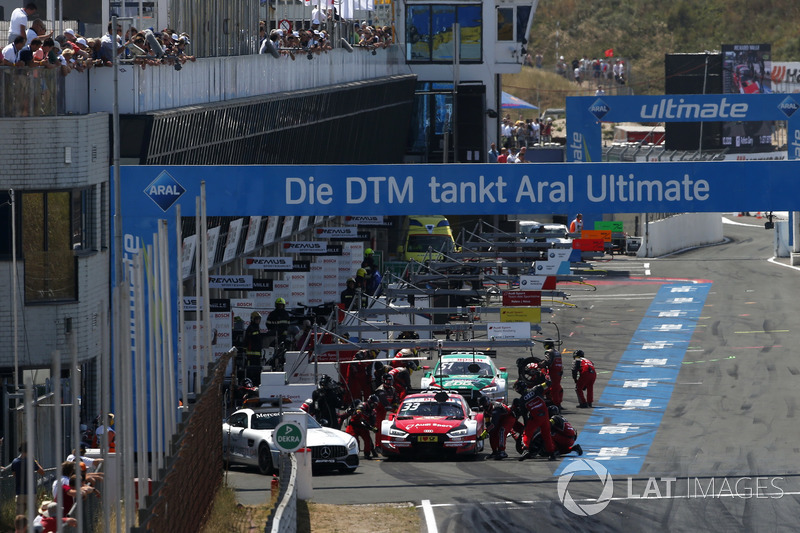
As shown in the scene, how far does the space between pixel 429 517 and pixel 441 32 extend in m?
40.5

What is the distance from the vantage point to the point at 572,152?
4369cm

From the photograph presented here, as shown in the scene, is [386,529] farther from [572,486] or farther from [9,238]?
[9,238]

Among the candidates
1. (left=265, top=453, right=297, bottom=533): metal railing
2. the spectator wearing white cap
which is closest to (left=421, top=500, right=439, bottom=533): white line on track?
(left=265, top=453, right=297, bottom=533): metal railing

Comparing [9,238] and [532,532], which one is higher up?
[9,238]

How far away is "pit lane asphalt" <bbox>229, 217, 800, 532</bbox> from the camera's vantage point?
63.0ft

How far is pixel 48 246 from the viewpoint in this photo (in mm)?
22938

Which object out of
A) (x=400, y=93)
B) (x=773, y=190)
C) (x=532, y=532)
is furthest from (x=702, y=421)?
(x=400, y=93)

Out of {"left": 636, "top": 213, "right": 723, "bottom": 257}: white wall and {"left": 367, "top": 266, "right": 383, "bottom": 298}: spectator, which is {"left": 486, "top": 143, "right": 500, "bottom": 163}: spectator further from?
{"left": 367, "top": 266, "right": 383, "bottom": 298}: spectator

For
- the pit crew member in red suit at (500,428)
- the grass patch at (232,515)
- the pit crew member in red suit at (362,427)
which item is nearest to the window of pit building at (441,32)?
the pit crew member in red suit at (362,427)

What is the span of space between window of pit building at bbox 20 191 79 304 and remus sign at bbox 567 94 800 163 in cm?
2252

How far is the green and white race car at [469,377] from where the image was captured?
28.5 m

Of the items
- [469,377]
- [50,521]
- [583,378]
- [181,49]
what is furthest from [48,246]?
[583,378]

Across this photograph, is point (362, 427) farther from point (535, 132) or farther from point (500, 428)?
point (535, 132)

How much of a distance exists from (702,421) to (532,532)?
960cm
